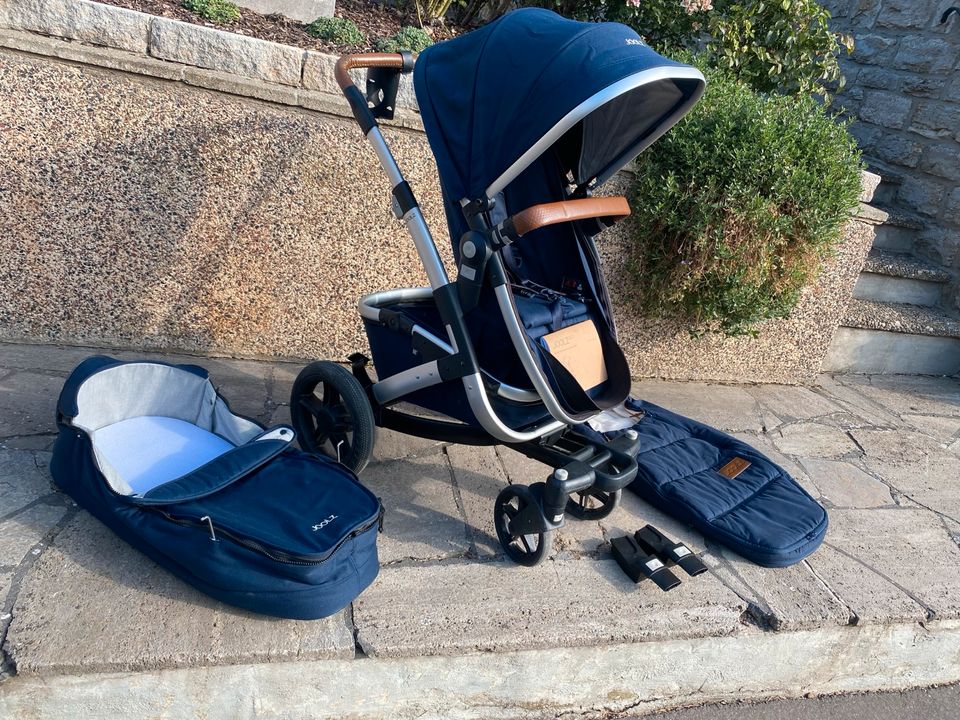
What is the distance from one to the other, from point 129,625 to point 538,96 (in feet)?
5.88

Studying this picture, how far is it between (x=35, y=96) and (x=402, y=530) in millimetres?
2376

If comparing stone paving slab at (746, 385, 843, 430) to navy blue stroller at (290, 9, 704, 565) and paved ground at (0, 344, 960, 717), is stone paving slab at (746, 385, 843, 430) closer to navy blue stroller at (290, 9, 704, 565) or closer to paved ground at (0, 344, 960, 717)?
paved ground at (0, 344, 960, 717)

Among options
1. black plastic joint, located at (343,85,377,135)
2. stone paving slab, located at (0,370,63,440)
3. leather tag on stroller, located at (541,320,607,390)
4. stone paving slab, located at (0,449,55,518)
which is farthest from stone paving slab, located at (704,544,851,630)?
stone paving slab, located at (0,370,63,440)

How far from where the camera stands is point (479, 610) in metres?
2.16

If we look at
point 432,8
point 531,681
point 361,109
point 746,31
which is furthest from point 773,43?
point 531,681

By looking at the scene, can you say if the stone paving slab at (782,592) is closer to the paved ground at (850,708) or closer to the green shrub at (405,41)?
the paved ground at (850,708)

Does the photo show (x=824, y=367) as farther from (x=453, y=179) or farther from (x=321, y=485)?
(x=321, y=485)

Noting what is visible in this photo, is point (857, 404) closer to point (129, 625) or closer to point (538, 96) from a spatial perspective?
point (538, 96)

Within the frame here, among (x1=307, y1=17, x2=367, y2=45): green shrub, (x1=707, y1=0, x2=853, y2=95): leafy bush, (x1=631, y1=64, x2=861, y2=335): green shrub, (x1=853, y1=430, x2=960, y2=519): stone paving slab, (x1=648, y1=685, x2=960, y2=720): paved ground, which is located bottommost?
(x1=648, y1=685, x2=960, y2=720): paved ground

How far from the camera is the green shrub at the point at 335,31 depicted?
3.94 meters

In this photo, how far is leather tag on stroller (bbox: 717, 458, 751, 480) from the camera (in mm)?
2949

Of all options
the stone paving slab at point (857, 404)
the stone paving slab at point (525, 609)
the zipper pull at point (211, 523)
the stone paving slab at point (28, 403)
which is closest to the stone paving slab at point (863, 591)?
the stone paving slab at point (525, 609)

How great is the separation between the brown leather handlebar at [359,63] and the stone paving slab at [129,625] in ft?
5.34

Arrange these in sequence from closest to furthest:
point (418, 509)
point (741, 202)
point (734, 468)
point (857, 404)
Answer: point (418, 509), point (734, 468), point (741, 202), point (857, 404)
